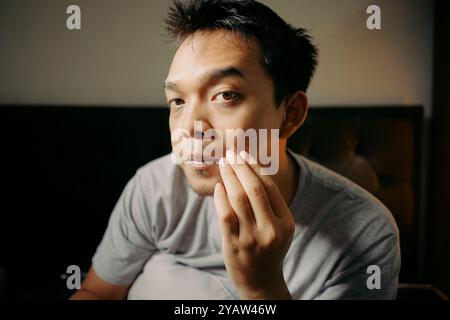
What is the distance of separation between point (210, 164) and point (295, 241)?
0.20 meters

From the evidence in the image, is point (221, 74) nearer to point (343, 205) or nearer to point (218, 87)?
point (218, 87)

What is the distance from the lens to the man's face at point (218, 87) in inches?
17.8

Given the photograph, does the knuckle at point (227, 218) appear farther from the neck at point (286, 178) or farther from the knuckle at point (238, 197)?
the neck at point (286, 178)

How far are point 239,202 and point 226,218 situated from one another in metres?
0.03

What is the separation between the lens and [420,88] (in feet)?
1.84

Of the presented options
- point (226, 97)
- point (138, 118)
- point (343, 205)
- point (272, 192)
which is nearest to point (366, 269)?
point (343, 205)

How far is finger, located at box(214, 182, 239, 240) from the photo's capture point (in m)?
0.40

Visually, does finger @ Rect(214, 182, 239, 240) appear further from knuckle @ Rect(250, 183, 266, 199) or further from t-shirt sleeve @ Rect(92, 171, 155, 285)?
t-shirt sleeve @ Rect(92, 171, 155, 285)

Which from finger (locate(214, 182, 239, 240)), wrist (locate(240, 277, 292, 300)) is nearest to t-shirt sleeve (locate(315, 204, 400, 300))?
wrist (locate(240, 277, 292, 300))

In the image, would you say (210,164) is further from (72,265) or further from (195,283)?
(72,265)

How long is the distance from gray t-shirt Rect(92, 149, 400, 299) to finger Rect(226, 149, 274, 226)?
0.48 feet

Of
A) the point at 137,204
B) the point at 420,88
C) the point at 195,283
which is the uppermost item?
the point at 420,88

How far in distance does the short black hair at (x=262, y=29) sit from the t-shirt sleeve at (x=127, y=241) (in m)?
0.30

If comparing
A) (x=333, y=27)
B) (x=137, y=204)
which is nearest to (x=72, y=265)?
(x=137, y=204)
